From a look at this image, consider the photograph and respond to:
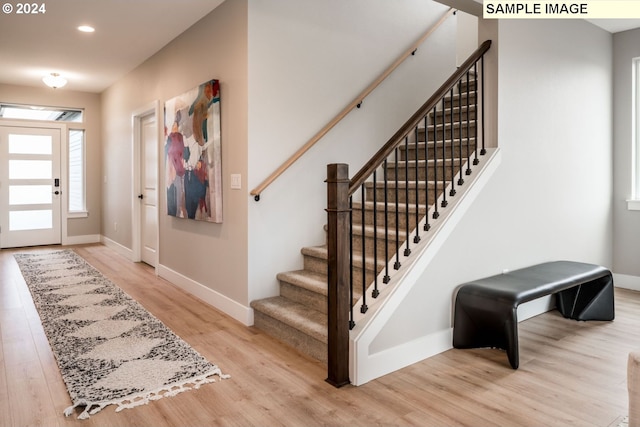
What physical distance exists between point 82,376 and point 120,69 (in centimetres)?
455

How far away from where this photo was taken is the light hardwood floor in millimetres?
2105

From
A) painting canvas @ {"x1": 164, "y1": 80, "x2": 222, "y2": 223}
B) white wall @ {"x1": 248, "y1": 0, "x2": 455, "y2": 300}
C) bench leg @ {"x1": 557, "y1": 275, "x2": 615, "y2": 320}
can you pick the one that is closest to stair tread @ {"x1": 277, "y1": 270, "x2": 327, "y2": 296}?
white wall @ {"x1": 248, "y1": 0, "x2": 455, "y2": 300}

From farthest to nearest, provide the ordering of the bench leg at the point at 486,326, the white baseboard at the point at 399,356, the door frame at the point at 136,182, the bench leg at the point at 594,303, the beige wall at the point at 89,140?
the beige wall at the point at 89,140, the door frame at the point at 136,182, the bench leg at the point at 594,303, the bench leg at the point at 486,326, the white baseboard at the point at 399,356

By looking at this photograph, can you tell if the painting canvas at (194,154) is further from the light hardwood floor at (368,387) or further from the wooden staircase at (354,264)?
the light hardwood floor at (368,387)

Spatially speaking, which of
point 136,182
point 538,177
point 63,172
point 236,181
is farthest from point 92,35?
point 538,177

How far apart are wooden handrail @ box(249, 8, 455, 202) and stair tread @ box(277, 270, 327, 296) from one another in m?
0.63

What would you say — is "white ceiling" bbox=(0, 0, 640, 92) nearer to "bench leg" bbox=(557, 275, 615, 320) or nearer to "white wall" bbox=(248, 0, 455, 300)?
"white wall" bbox=(248, 0, 455, 300)

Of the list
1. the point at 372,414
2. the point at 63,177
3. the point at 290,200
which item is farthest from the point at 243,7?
the point at 63,177

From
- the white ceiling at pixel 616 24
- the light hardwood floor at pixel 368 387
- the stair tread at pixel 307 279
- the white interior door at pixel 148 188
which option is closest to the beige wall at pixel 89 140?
the white interior door at pixel 148 188

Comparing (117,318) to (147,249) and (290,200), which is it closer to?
(290,200)

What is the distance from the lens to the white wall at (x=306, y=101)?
3.44 metres

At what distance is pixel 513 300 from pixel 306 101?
2107mm

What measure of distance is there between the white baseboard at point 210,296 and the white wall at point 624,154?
3.80 metres

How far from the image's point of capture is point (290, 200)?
3633 millimetres
